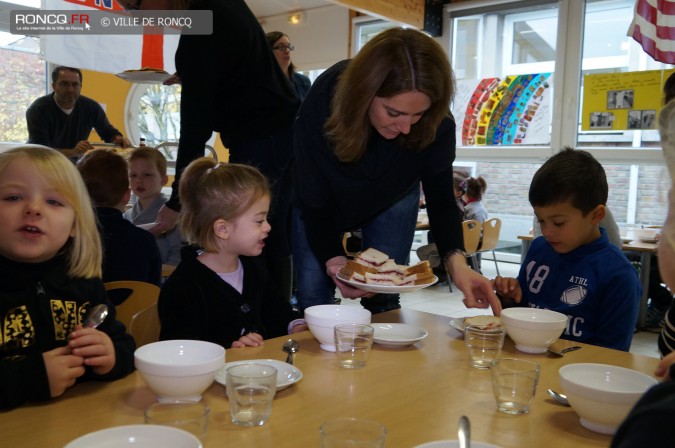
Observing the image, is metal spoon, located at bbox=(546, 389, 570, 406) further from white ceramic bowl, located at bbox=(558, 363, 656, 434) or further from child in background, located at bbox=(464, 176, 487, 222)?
child in background, located at bbox=(464, 176, 487, 222)

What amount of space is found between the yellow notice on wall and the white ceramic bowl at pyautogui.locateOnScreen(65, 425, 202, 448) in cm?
582

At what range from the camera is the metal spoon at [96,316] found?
128 centimetres

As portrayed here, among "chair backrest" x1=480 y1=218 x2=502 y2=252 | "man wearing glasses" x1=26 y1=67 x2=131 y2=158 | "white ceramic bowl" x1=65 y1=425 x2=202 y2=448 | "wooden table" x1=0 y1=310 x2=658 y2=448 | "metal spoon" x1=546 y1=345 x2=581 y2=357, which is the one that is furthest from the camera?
"chair backrest" x1=480 y1=218 x2=502 y2=252

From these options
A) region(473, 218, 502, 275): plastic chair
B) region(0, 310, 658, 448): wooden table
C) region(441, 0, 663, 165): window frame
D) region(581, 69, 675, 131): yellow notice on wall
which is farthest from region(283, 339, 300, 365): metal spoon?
region(441, 0, 663, 165): window frame

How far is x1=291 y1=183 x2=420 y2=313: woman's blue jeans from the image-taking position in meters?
2.17

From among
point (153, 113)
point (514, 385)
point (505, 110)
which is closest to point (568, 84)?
point (505, 110)

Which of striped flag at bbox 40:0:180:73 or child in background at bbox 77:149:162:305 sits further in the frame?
striped flag at bbox 40:0:180:73

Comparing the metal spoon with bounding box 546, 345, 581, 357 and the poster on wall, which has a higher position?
the poster on wall

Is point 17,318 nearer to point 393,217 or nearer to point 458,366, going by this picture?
point 458,366

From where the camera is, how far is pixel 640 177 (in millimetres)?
6055

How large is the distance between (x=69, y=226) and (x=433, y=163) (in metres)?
1.18

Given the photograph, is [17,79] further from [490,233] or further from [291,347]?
[291,347]

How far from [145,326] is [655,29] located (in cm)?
522

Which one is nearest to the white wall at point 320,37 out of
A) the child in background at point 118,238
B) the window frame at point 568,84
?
the window frame at point 568,84
